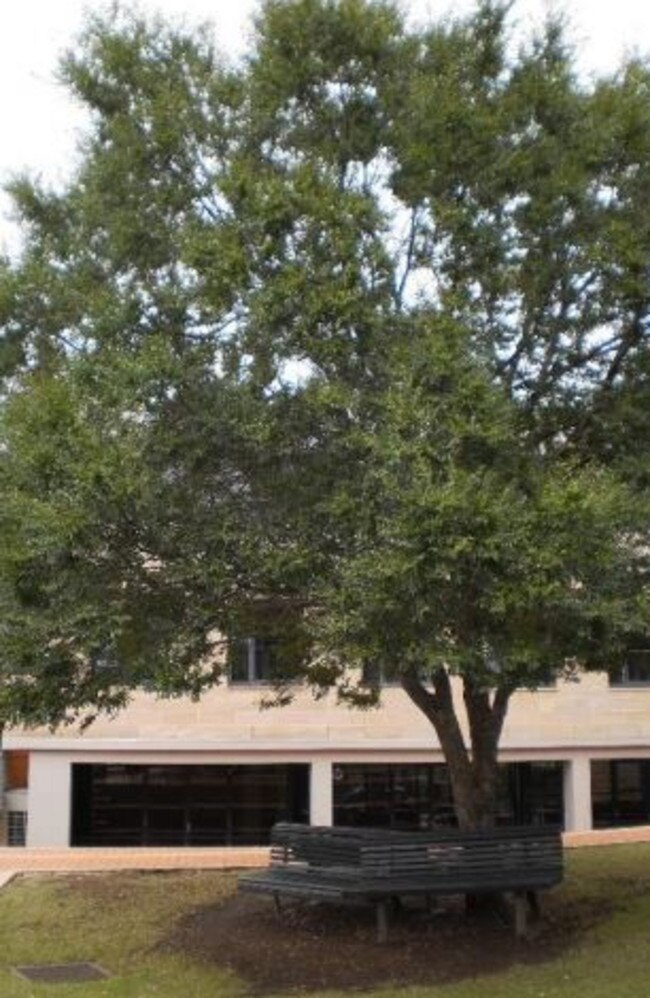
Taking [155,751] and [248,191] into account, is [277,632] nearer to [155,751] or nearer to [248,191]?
[248,191]

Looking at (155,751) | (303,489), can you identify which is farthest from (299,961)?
(155,751)

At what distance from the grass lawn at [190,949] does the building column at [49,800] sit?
10.7 metres

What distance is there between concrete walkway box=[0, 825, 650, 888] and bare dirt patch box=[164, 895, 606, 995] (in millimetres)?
3006

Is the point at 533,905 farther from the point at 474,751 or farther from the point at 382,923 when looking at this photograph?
the point at 382,923

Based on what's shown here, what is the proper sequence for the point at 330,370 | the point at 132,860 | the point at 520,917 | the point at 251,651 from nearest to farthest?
the point at 330,370 < the point at 520,917 < the point at 251,651 < the point at 132,860

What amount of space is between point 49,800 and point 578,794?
37.9 ft

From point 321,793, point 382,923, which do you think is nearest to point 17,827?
point 321,793

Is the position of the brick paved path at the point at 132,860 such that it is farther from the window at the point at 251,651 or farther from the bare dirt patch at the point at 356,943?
the window at the point at 251,651

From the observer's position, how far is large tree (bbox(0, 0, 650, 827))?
9.95 metres

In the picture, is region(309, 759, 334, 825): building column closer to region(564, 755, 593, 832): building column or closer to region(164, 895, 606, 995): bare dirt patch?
region(564, 755, 593, 832): building column

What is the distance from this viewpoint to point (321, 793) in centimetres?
2822

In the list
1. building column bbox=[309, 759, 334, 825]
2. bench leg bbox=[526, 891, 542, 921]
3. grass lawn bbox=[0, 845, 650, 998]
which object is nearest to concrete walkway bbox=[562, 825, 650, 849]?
grass lawn bbox=[0, 845, 650, 998]

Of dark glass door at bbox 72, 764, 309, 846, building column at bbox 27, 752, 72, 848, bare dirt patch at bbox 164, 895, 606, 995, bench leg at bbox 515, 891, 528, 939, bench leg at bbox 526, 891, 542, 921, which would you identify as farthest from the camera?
dark glass door at bbox 72, 764, 309, 846

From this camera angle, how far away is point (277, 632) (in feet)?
39.4
